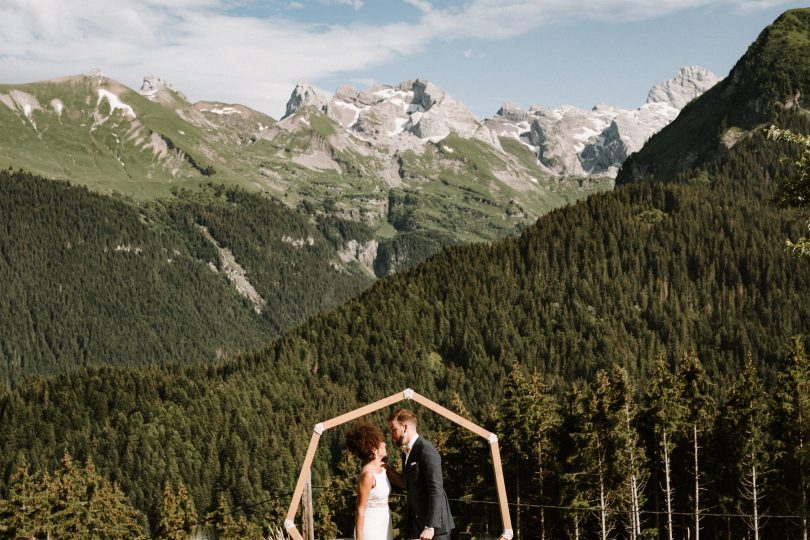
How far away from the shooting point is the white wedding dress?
15836 millimetres

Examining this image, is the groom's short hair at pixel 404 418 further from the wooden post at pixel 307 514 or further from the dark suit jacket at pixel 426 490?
the wooden post at pixel 307 514

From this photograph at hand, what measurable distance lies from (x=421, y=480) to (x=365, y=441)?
4.36ft

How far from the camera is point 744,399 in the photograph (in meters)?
62.2

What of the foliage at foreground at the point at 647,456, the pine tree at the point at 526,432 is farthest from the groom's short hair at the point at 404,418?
the pine tree at the point at 526,432

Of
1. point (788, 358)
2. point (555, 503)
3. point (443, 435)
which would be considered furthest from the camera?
point (443, 435)

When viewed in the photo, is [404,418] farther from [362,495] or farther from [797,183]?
[797,183]

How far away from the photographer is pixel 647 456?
6650cm

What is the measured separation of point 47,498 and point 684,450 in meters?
55.7

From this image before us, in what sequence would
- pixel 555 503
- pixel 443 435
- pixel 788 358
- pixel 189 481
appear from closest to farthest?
pixel 788 358
pixel 555 503
pixel 443 435
pixel 189 481

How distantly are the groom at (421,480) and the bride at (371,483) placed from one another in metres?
0.35

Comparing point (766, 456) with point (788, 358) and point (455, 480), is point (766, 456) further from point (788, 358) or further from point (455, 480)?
point (455, 480)

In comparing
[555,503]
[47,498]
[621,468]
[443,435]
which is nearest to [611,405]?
[621,468]

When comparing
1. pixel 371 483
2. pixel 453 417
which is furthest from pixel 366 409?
pixel 453 417

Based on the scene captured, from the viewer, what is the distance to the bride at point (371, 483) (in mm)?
15398
